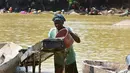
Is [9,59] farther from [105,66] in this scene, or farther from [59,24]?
[105,66]

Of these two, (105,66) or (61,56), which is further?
(105,66)

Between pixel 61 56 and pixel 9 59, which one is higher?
pixel 61 56

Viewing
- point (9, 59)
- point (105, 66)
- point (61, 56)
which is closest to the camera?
point (61, 56)

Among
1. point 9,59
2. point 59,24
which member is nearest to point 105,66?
point 9,59

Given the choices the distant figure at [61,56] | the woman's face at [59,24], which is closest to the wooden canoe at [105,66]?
the distant figure at [61,56]

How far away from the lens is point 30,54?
772 cm

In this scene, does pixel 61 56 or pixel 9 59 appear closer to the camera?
pixel 61 56

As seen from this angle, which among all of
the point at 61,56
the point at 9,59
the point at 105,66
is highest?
the point at 61,56

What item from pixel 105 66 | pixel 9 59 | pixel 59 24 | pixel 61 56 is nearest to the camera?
pixel 59 24

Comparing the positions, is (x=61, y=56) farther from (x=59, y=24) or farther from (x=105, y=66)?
(x=105, y=66)

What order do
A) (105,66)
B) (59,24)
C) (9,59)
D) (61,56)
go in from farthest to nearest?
1. (105,66)
2. (9,59)
3. (61,56)
4. (59,24)

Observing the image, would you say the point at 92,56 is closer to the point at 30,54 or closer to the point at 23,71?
the point at 23,71

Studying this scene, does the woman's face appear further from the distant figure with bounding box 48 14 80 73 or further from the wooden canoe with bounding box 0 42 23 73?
the wooden canoe with bounding box 0 42 23 73

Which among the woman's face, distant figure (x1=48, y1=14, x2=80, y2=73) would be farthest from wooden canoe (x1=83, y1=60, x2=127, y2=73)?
the woman's face
